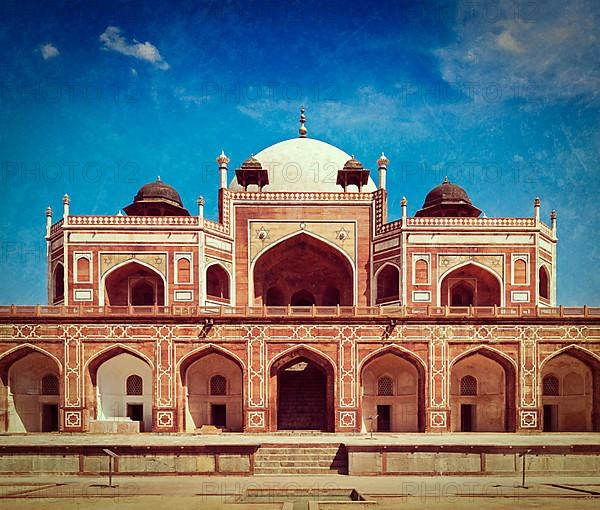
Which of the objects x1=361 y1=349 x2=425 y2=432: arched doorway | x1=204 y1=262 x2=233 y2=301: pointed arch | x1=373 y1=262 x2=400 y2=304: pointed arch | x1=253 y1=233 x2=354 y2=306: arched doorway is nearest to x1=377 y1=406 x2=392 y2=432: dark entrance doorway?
x1=361 y1=349 x2=425 y2=432: arched doorway

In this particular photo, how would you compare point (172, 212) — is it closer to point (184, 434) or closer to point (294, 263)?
point (294, 263)

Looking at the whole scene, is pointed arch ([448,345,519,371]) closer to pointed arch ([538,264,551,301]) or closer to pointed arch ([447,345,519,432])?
pointed arch ([447,345,519,432])

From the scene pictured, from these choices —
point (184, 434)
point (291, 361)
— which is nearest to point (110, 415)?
point (184, 434)

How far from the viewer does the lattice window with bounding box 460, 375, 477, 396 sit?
26031mm

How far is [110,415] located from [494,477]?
14032mm

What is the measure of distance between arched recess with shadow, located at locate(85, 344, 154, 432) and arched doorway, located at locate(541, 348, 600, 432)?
1382 centimetres

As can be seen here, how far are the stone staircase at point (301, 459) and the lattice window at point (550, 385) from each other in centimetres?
1077

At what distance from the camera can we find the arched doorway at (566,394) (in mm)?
25672

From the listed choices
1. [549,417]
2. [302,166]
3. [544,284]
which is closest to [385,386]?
[549,417]

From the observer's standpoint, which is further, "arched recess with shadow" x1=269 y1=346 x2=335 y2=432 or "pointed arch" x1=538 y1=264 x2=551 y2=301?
"pointed arch" x1=538 y1=264 x2=551 y2=301

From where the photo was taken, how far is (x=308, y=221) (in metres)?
30.1

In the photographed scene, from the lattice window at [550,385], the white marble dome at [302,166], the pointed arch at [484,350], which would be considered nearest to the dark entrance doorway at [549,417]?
the lattice window at [550,385]

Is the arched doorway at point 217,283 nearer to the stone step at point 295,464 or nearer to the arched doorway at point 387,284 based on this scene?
the arched doorway at point 387,284

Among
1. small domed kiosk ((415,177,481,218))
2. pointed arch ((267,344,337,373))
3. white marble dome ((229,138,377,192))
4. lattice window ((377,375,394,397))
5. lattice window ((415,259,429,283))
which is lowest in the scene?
lattice window ((377,375,394,397))
